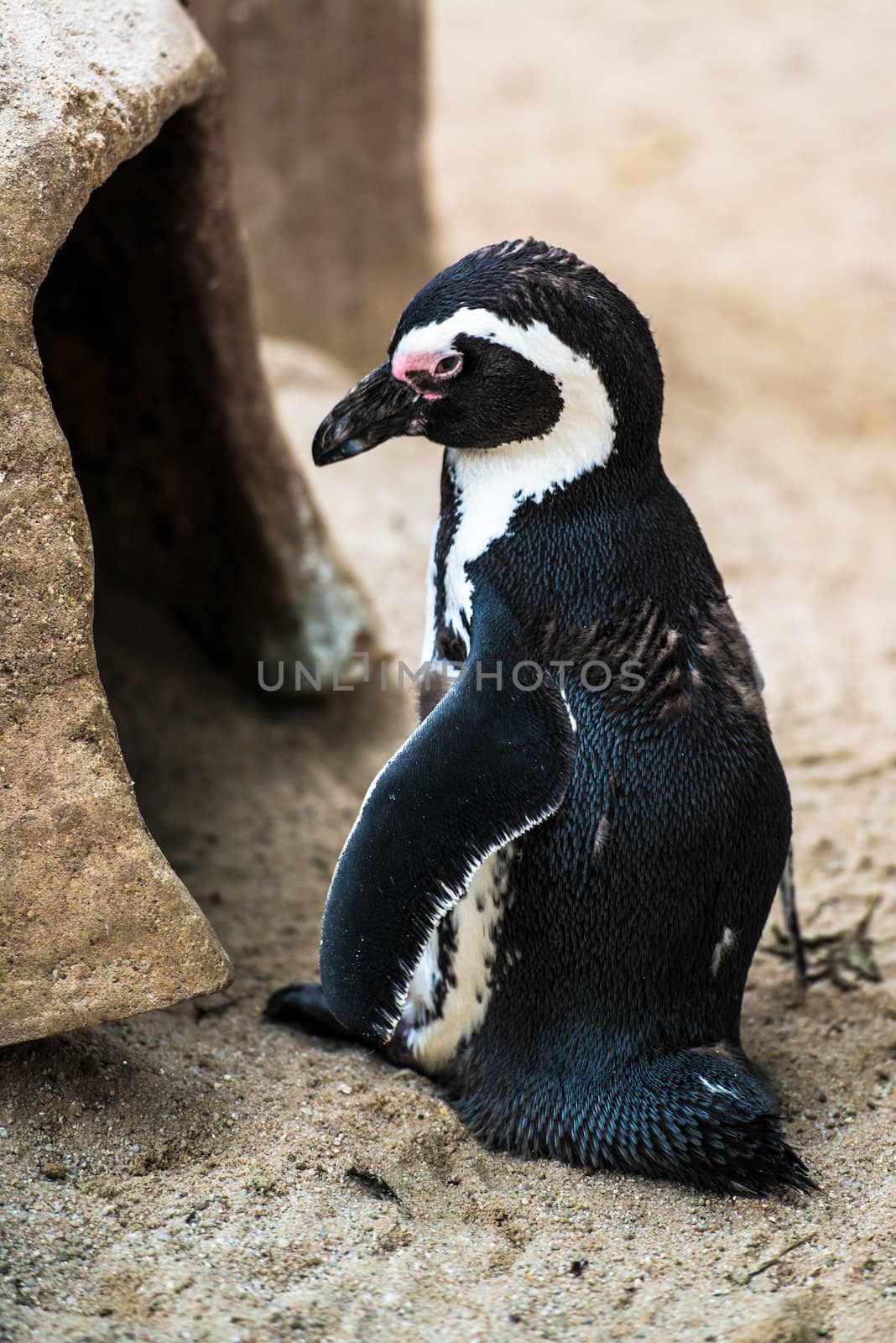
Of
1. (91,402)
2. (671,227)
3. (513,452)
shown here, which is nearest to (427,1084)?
(513,452)

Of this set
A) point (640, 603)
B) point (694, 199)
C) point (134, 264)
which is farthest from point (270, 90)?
point (640, 603)

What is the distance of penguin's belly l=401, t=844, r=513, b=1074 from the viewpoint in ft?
6.43

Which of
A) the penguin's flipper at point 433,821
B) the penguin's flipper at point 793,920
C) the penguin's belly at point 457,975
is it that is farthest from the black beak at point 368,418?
the penguin's flipper at point 793,920

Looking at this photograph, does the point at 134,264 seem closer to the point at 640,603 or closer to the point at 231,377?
the point at 231,377

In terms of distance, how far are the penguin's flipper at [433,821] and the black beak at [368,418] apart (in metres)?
0.40

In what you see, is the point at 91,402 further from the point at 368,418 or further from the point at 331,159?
the point at 331,159

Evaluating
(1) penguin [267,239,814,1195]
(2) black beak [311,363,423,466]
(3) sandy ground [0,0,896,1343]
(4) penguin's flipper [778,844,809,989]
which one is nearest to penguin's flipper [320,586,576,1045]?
(1) penguin [267,239,814,1195]

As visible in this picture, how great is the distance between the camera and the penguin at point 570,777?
1808 millimetres

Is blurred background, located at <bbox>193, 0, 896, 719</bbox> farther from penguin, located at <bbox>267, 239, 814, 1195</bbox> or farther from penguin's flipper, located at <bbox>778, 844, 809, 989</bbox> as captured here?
penguin, located at <bbox>267, 239, 814, 1195</bbox>

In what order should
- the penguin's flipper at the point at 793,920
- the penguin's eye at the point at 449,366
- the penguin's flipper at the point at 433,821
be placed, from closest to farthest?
the penguin's flipper at the point at 433,821 → the penguin's eye at the point at 449,366 → the penguin's flipper at the point at 793,920

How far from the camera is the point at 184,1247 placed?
1.68m

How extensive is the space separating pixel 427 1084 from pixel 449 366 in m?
1.10

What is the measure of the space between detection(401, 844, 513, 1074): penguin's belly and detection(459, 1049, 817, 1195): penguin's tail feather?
0.18 meters

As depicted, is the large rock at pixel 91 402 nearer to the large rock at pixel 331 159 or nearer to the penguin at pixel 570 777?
the penguin at pixel 570 777
